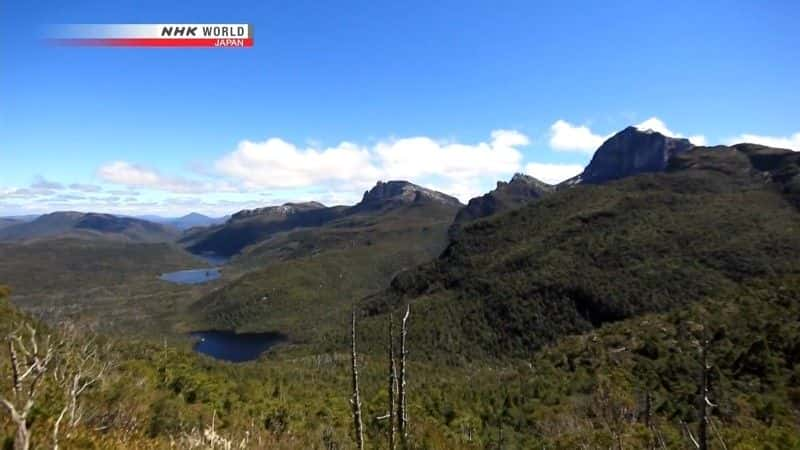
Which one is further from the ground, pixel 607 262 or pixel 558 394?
pixel 607 262

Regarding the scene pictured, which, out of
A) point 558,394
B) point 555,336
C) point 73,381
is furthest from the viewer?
point 555,336

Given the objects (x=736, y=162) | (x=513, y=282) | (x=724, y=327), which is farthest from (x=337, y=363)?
(x=736, y=162)

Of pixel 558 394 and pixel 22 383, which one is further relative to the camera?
pixel 558 394

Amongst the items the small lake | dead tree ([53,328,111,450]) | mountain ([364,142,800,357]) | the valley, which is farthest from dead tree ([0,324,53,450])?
the small lake

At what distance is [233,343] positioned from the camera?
176 m

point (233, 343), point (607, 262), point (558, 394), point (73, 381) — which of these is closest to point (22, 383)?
point (73, 381)

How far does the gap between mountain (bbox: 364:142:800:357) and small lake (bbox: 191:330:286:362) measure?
1732 inches

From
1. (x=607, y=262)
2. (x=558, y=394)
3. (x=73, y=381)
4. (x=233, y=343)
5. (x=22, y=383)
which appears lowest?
(x=233, y=343)

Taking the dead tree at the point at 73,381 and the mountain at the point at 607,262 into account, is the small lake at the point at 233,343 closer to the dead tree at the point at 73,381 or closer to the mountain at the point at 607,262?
the mountain at the point at 607,262

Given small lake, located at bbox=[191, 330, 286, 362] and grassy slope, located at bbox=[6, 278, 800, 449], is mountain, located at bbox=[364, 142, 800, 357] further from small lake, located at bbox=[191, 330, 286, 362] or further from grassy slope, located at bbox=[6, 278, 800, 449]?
Answer: small lake, located at bbox=[191, 330, 286, 362]

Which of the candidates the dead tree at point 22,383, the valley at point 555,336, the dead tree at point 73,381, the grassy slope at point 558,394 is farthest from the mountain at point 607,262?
the dead tree at point 22,383

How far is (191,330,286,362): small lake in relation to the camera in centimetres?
16088

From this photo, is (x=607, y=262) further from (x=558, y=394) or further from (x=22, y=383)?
(x=22, y=383)

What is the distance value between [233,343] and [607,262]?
130 metres
